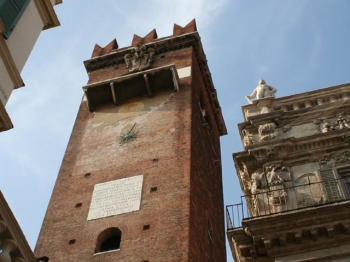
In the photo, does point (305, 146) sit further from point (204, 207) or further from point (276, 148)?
point (204, 207)

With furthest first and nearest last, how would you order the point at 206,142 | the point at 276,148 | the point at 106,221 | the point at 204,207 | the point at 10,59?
the point at 206,142 → the point at 204,207 → the point at 106,221 → the point at 276,148 → the point at 10,59

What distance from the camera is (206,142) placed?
19.7 meters

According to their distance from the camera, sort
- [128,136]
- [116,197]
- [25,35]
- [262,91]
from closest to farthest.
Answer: [25,35] → [262,91] → [116,197] → [128,136]

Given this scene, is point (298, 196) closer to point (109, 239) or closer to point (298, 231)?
point (298, 231)

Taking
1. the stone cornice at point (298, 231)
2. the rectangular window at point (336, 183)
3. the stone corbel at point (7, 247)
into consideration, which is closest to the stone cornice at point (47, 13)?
the stone corbel at point (7, 247)

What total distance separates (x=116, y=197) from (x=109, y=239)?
4.14 feet

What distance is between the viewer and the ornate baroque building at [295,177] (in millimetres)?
9305

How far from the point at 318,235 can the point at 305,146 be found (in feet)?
7.45

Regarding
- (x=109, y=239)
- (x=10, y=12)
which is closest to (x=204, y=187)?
(x=109, y=239)

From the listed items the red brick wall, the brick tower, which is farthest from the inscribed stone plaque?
the red brick wall

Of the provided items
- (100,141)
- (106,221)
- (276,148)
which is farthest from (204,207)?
(276,148)

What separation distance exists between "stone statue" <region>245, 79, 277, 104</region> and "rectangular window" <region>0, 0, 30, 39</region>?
5586 millimetres

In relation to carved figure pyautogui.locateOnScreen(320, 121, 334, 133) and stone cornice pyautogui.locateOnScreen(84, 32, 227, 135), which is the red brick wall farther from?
carved figure pyautogui.locateOnScreen(320, 121, 334, 133)

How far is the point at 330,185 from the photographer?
33.9ft
